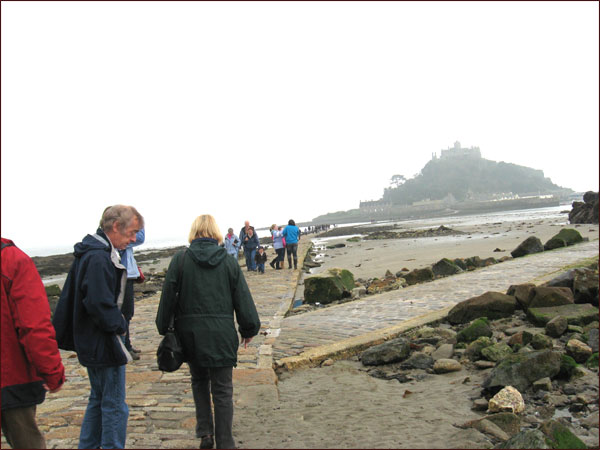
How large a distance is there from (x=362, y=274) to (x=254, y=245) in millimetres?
4270

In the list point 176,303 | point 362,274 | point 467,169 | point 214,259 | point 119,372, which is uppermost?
point 467,169

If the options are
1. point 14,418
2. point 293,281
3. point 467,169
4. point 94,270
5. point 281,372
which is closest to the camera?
point 14,418

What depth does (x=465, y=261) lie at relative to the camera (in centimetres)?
1502

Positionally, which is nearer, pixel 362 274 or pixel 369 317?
pixel 369 317

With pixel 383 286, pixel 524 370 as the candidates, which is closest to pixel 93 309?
pixel 524 370

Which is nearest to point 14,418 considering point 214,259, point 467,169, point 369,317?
point 214,259

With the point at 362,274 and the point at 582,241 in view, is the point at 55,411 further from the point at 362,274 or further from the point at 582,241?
the point at 582,241

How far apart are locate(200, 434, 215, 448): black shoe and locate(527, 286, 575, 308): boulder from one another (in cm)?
542

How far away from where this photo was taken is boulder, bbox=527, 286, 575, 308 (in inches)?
262

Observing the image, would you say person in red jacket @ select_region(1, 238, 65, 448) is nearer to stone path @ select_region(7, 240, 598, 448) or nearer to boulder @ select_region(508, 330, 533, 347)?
Result: stone path @ select_region(7, 240, 598, 448)

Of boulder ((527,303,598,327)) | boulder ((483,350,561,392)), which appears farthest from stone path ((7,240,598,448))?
boulder ((483,350,561,392))

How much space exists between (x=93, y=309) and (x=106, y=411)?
29.5 inches

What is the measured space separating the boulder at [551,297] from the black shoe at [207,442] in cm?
542

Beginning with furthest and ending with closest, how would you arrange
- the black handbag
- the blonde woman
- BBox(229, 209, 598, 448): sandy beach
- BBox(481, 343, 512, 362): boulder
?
BBox(481, 343, 512, 362): boulder
BBox(229, 209, 598, 448): sandy beach
the blonde woman
the black handbag
